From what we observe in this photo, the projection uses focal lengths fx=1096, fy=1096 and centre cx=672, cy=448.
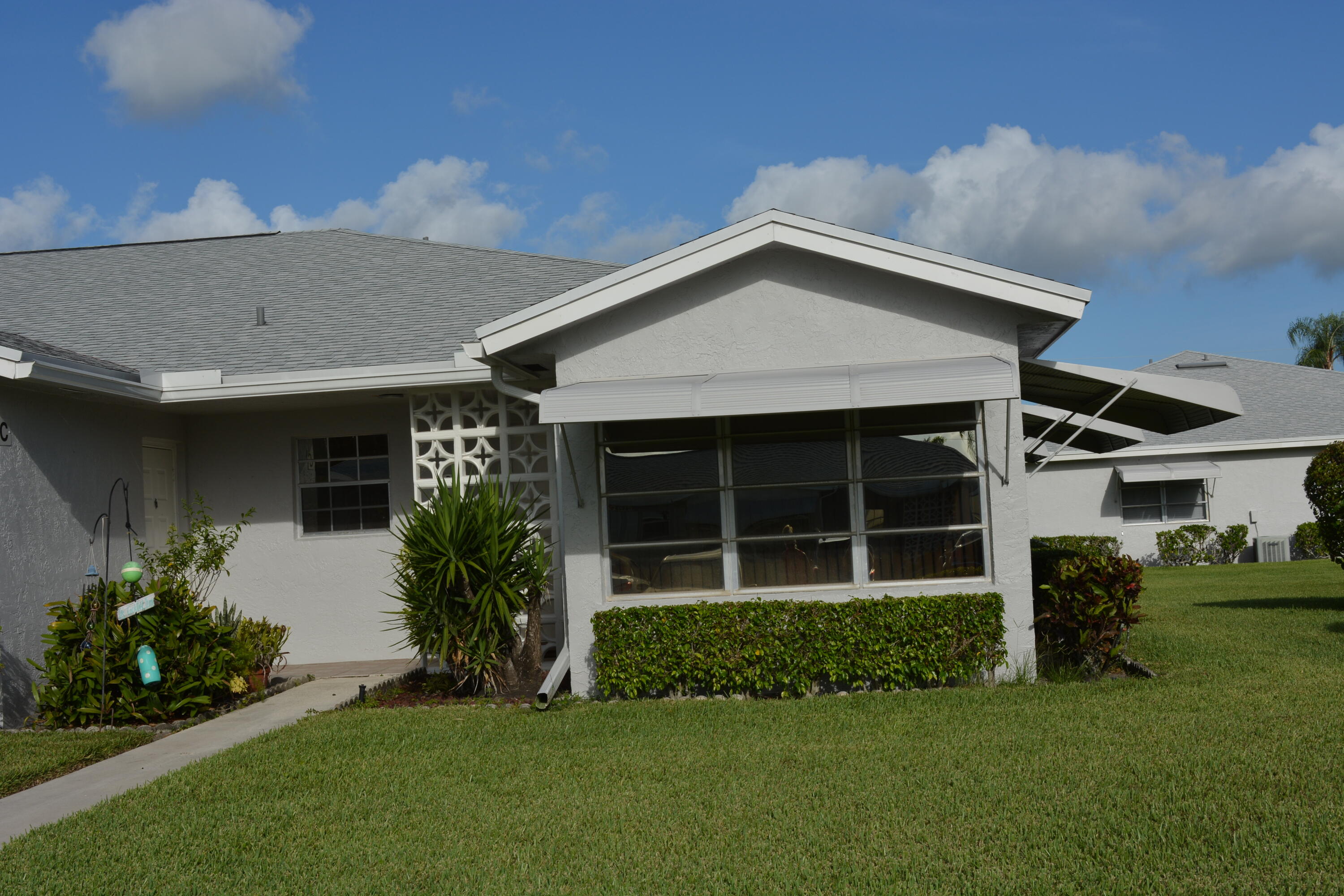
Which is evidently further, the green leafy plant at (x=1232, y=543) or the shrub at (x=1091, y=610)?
the green leafy plant at (x=1232, y=543)

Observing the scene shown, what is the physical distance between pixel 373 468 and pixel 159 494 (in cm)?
240

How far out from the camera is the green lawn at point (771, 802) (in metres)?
5.19

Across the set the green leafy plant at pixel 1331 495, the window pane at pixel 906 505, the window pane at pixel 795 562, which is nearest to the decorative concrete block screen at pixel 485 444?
the window pane at pixel 795 562

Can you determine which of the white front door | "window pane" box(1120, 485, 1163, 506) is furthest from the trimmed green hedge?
"window pane" box(1120, 485, 1163, 506)

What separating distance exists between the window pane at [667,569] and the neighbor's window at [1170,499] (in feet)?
59.9

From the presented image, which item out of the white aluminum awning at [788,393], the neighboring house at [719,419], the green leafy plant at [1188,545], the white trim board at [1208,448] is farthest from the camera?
the green leafy plant at [1188,545]

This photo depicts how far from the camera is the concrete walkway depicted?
693cm

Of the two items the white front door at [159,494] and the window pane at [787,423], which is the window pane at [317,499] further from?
the window pane at [787,423]

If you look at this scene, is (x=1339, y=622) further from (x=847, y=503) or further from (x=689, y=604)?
(x=689, y=604)

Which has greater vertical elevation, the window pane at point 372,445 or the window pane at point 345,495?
the window pane at point 372,445

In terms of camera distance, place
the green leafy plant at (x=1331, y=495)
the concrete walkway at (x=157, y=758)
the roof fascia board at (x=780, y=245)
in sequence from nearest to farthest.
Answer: the concrete walkway at (x=157, y=758) < the roof fascia board at (x=780, y=245) < the green leafy plant at (x=1331, y=495)

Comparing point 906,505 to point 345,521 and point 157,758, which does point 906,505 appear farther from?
point 345,521

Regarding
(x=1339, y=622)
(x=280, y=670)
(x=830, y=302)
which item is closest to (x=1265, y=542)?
(x=1339, y=622)

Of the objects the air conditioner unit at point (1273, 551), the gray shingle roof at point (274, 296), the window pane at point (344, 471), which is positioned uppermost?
the gray shingle roof at point (274, 296)
